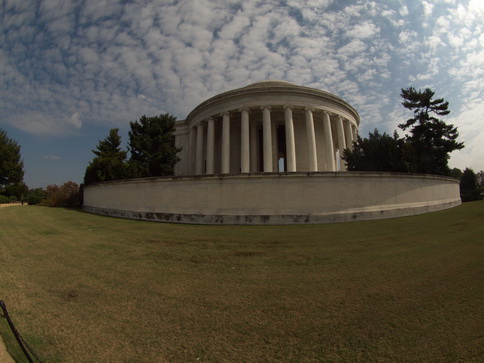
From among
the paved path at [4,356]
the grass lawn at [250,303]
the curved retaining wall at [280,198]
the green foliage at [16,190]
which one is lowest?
the paved path at [4,356]

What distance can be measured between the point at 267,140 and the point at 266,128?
62.2 inches

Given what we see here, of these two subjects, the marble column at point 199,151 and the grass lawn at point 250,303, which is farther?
the marble column at point 199,151

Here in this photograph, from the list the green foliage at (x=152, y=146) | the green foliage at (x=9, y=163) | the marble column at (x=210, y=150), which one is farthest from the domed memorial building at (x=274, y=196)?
the green foliage at (x=9, y=163)

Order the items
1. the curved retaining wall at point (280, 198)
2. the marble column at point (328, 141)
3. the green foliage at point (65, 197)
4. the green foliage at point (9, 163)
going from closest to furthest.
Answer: the curved retaining wall at point (280, 198) → the marble column at point (328, 141) → the green foliage at point (65, 197) → the green foliage at point (9, 163)

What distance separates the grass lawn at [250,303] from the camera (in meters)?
2.78

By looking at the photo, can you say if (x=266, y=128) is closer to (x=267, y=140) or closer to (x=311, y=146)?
(x=267, y=140)

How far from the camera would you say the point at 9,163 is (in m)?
42.7

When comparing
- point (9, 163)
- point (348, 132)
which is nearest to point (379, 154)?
point (348, 132)

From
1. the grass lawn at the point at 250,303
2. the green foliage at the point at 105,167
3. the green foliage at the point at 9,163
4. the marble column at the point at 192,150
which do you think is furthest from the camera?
the green foliage at the point at 9,163

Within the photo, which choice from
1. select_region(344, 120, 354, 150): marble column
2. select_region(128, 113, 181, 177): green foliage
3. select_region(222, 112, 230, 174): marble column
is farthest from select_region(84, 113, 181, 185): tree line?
select_region(344, 120, 354, 150): marble column

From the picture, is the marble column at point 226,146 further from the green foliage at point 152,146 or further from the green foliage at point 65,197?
the green foliage at point 65,197

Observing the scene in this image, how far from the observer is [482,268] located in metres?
5.14

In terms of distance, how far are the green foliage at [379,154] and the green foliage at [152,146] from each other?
Answer: 22.4 metres

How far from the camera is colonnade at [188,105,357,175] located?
2792 centimetres
